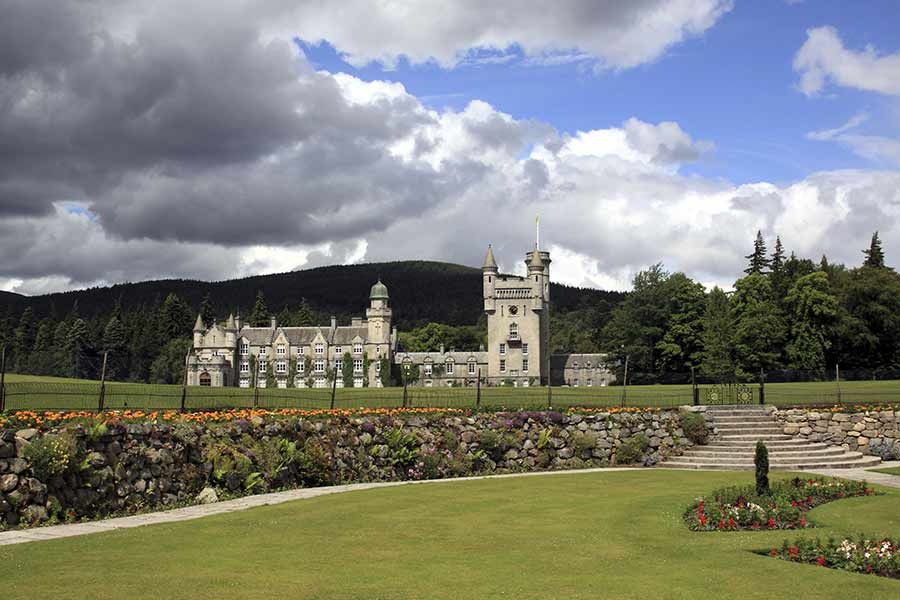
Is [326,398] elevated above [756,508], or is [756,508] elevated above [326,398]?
[326,398]

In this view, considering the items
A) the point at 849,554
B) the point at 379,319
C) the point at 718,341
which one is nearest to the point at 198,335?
the point at 379,319

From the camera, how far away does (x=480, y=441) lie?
2450cm

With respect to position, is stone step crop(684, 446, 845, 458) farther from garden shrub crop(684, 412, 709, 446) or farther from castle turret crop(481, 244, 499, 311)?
castle turret crop(481, 244, 499, 311)

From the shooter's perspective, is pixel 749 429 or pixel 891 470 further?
pixel 749 429

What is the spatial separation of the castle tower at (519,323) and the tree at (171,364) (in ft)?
124

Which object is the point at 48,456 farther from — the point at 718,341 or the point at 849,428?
the point at 718,341

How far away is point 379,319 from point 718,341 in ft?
165

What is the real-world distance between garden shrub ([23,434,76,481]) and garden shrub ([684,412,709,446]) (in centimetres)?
1925

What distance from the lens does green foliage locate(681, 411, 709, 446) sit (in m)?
27.2

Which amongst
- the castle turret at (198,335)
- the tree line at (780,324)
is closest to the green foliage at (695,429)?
the tree line at (780,324)

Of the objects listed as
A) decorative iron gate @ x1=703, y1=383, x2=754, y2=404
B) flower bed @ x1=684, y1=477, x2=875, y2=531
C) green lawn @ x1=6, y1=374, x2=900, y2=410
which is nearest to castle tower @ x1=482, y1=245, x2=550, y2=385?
green lawn @ x1=6, y1=374, x2=900, y2=410

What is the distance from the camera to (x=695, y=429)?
27.2 meters

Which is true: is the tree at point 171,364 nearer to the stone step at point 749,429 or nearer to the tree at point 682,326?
the tree at point 682,326

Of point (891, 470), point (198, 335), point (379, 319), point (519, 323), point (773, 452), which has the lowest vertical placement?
point (891, 470)
